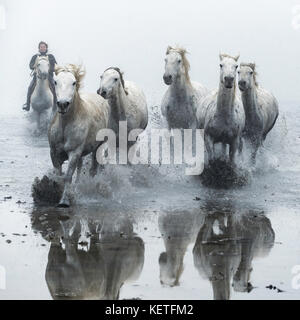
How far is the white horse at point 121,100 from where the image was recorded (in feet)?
46.6

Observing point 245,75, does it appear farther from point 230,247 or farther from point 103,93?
point 230,247

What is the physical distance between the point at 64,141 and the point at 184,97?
435 cm

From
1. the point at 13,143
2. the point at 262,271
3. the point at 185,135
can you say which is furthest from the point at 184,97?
the point at 262,271

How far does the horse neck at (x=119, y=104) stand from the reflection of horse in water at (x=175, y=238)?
2.54 metres

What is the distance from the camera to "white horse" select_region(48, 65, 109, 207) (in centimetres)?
1274

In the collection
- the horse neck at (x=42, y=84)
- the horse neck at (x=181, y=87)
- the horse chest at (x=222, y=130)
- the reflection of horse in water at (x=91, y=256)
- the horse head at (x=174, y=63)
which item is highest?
the horse neck at (x=42, y=84)

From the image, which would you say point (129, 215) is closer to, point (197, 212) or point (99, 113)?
point (197, 212)

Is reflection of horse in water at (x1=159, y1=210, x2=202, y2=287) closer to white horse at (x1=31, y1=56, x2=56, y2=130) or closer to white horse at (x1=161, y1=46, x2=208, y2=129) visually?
white horse at (x1=161, y1=46, x2=208, y2=129)

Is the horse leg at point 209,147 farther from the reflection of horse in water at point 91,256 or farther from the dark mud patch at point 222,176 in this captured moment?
the reflection of horse in water at point 91,256

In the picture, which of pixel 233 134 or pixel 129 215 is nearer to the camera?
pixel 129 215

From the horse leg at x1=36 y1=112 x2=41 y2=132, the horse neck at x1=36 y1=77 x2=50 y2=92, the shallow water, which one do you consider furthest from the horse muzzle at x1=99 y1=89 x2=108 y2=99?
the horse leg at x1=36 y1=112 x2=41 y2=132

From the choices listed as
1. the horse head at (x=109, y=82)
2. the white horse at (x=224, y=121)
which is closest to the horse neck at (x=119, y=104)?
the horse head at (x=109, y=82)

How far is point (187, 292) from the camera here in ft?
27.5

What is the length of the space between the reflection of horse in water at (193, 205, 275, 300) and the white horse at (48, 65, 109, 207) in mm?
1982
